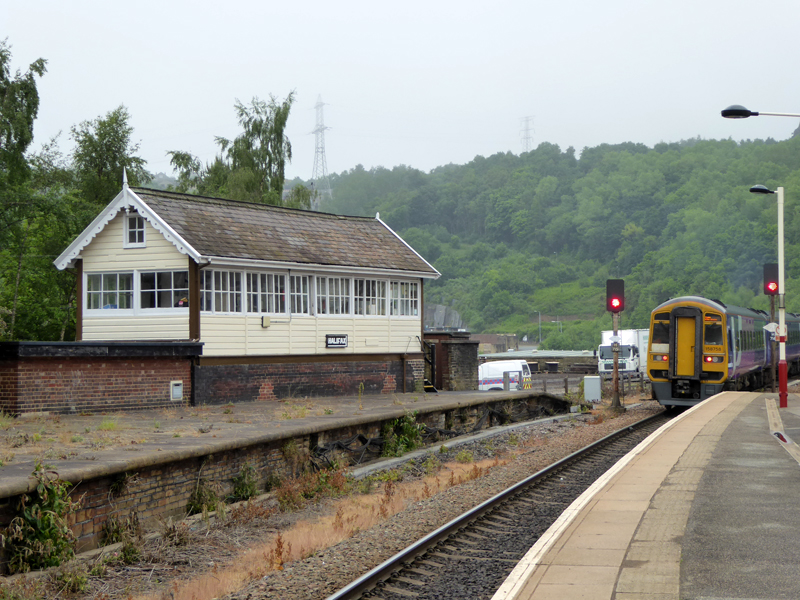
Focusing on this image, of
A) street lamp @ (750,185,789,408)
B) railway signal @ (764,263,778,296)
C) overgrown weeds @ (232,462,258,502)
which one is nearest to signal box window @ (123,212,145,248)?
overgrown weeds @ (232,462,258,502)

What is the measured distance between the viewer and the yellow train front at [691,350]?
2461 cm

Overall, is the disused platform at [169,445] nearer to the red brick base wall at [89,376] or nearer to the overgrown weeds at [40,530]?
the overgrown weeds at [40,530]

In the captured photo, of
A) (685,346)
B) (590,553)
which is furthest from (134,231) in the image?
(590,553)

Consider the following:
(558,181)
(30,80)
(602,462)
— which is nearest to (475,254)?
(558,181)

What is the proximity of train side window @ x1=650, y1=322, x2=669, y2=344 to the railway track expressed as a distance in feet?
40.5

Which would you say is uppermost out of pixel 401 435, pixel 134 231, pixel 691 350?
pixel 134 231

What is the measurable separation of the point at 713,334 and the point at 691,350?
0.81 meters

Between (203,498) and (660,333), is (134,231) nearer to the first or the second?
(203,498)

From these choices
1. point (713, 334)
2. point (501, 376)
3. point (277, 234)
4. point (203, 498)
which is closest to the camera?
point (203, 498)

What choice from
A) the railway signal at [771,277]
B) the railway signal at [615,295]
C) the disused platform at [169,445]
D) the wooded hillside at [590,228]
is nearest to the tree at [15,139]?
the disused platform at [169,445]

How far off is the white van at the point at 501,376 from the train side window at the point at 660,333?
42.5 feet

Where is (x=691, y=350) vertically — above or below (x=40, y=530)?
above

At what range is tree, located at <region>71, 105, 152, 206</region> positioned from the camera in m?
33.2

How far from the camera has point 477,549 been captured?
28.9 ft
